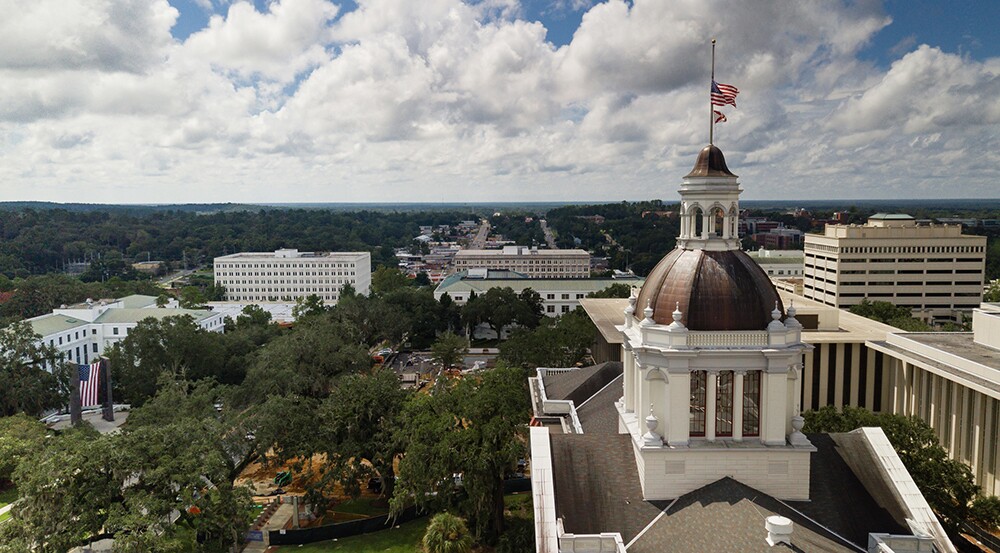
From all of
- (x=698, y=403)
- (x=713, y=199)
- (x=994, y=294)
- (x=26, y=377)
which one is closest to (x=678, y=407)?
(x=698, y=403)

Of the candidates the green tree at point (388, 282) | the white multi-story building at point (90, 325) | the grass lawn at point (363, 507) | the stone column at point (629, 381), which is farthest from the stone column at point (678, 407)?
the green tree at point (388, 282)

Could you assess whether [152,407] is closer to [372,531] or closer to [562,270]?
[372,531]

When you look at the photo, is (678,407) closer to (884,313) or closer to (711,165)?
(711,165)

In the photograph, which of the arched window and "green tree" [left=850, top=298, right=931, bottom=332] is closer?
the arched window

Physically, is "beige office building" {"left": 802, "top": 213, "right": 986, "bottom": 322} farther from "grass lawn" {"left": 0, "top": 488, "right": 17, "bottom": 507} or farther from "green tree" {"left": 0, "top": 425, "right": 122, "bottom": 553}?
"grass lawn" {"left": 0, "top": 488, "right": 17, "bottom": 507}

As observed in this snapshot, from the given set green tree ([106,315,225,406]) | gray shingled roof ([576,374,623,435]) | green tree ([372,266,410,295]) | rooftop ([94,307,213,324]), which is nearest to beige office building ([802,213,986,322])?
gray shingled roof ([576,374,623,435])

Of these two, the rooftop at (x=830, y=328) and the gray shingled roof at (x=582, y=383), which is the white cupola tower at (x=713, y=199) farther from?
the rooftop at (x=830, y=328)

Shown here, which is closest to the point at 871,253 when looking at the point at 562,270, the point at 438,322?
the point at 438,322

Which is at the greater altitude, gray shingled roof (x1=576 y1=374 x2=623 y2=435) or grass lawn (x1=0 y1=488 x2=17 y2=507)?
gray shingled roof (x1=576 y1=374 x2=623 y2=435)
